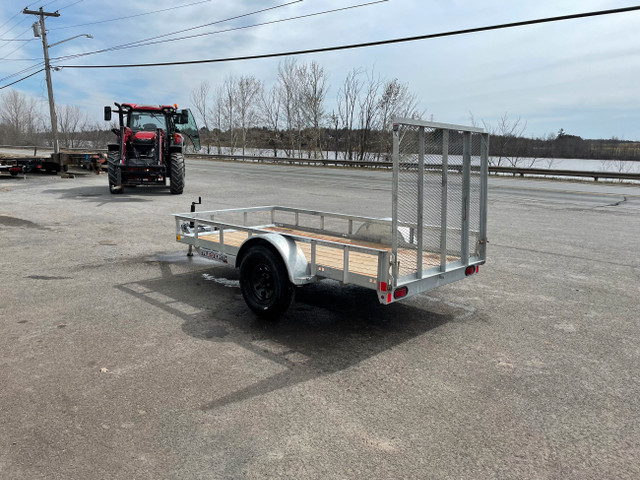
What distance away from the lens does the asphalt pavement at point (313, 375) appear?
123 inches

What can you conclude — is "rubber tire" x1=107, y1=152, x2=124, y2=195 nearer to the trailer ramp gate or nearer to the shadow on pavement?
the shadow on pavement

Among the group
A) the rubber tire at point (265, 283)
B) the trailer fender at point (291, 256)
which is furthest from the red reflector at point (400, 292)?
the rubber tire at point (265, 283)

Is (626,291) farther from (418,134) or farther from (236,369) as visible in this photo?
(236,369)

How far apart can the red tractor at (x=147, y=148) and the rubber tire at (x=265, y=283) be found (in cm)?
1333

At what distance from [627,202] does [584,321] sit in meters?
16.0

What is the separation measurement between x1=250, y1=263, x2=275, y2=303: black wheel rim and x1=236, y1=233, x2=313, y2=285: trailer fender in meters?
0.29

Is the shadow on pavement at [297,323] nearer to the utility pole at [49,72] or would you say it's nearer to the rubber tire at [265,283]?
the rubber tire at [265,283]

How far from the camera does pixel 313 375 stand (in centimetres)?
426

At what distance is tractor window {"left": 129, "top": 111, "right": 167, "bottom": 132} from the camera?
1861cm

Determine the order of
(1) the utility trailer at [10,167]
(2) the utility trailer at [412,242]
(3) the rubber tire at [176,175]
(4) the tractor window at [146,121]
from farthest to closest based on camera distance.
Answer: (1) the utility trailer at [10,167] → (4) the tractor window at [146,121] → (3) the rubber tire at [176,175] → (2) the utility trailer at [412,242]

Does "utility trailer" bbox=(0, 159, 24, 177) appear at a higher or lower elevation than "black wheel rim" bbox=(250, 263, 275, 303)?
higher

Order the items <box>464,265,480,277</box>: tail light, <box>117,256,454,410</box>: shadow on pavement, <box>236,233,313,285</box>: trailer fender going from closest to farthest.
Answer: <box>117,256,454,410</box>: shadow on pavement → <box>236,233,313,285</box>: trailer fender → <box>464,265,480,277</box>: tail light

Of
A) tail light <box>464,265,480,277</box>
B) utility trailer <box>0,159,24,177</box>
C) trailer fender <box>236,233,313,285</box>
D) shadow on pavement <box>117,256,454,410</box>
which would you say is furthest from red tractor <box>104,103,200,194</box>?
tail light <box>464,265,480,277</box>

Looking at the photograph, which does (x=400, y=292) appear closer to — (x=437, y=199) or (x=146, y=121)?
(x=437, y=199)
